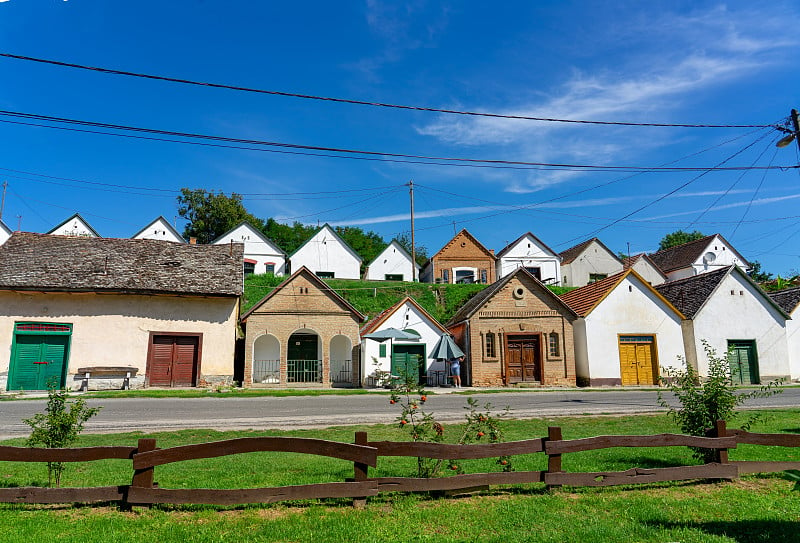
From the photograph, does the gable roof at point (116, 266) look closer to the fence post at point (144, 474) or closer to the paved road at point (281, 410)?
the paved road at point (281, 410)

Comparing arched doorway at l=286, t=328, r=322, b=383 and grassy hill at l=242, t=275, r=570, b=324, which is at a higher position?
grassy hill at l=242, t=275, r=570, b=324

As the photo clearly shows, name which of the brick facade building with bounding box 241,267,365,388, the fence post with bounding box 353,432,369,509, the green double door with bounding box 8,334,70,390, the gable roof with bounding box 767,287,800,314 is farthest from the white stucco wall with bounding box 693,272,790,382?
the green double door with bounding box 8,334,70,390

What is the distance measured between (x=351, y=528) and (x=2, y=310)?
986 inches

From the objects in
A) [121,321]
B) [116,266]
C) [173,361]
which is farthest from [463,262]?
[121,321]

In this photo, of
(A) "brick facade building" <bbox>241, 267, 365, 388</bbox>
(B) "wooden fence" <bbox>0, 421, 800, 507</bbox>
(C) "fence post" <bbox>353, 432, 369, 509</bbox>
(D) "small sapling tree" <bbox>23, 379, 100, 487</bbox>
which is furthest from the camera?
(A) "brick facade building" <bbox>241, 267, 365, 388</bbox>

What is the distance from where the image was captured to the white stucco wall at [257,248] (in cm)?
4719

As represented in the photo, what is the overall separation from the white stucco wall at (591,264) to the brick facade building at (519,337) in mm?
22258

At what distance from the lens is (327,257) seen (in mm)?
48344

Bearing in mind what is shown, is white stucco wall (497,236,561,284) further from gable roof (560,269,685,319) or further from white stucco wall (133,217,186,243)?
white stucco wall (133,217,186,243)

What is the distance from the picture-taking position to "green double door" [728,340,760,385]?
3089 cm

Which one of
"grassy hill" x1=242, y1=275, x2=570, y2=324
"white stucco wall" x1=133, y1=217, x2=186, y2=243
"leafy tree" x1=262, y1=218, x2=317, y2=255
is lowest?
"grassy hill" x1=242, y1=275, x2=570, y2=324

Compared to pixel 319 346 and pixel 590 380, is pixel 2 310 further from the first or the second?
pixel 590 380

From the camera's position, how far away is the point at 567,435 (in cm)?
1175

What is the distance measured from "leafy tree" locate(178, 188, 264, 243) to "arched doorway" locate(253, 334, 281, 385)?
35.3 m
